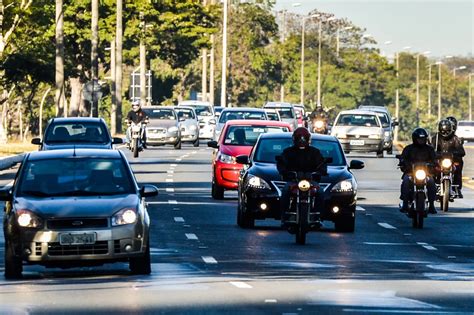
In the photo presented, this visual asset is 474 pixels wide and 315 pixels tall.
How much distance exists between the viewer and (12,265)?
18000 millimetres

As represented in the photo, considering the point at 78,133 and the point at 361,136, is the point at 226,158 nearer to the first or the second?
the point at 78,133

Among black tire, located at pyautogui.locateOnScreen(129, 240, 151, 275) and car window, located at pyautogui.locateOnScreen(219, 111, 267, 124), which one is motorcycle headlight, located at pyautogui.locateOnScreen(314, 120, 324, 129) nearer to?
car window, located at pyautogui.locateOnScreen(219, 111, 267, 124)

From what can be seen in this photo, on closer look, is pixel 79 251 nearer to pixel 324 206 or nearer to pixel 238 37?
pixel 324 206

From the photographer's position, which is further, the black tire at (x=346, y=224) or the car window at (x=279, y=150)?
the car window at (x=279, y=150)

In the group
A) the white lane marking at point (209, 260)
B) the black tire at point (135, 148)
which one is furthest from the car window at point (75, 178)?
the black tire at point (135, 148)

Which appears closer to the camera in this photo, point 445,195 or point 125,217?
point 125,217

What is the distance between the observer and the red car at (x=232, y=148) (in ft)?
108

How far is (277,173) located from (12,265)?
27.8 ft

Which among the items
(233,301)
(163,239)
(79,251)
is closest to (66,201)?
(79,251)

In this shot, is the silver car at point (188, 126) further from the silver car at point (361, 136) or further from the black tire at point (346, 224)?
the black tire at point (346, 224)

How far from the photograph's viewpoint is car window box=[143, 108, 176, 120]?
6316 centimetres

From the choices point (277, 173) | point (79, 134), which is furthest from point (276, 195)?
point (79, 134)

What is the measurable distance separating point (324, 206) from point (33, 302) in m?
10.5

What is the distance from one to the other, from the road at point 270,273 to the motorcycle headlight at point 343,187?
66 cm
